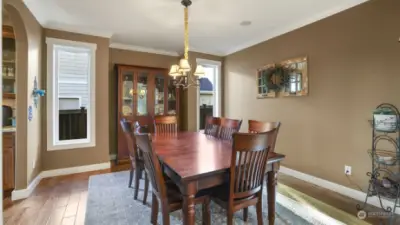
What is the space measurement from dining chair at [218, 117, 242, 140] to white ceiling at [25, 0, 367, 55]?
5.17 ft

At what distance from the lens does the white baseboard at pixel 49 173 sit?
2633mm

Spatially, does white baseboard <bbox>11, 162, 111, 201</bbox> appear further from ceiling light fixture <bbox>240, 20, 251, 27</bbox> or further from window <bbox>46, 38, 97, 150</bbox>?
ceiling light fixture <bbox>240, 20, 251, 27</bbox>

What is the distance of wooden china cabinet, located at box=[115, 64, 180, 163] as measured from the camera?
4172 millimetres

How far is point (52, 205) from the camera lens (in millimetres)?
2471

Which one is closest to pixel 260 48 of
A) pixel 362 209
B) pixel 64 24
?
pixel 362 209

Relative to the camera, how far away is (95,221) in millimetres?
2121

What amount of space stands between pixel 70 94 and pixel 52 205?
207cm

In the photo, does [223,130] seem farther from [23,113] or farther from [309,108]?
[23,113]

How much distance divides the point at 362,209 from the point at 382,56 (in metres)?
1.80

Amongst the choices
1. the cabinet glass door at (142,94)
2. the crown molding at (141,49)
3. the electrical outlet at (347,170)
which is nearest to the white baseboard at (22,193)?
A: the cabinet glass door at (142,94)

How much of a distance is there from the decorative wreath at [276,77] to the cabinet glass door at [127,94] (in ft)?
8.78

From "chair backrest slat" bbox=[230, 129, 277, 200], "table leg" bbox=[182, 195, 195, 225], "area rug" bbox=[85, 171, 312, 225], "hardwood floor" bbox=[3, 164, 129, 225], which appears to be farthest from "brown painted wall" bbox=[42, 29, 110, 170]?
"chair backrest slat" bbox=[230, 129, 277, 200]

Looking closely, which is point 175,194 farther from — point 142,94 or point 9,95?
point 9,95

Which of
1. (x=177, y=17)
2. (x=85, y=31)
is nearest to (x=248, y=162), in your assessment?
(x=177, y=17)
